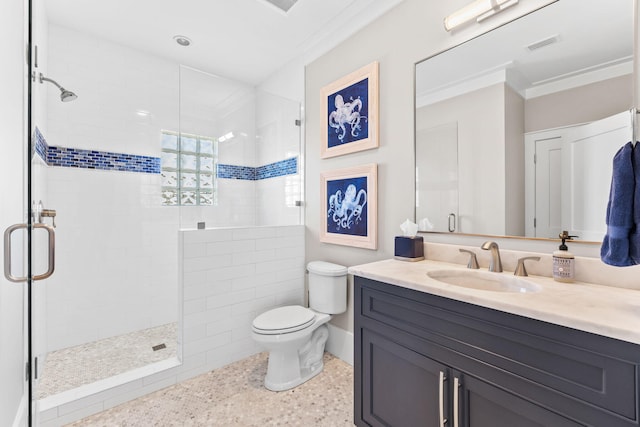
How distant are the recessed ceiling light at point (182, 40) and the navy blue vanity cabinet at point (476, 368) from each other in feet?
8.38

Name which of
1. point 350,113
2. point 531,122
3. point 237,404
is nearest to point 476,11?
point 531,122

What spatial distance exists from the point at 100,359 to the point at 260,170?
6.94 ft

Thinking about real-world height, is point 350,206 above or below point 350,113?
below

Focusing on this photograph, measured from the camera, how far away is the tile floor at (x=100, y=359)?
189 cm

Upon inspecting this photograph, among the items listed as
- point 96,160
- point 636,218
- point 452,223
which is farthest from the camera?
point 96,160

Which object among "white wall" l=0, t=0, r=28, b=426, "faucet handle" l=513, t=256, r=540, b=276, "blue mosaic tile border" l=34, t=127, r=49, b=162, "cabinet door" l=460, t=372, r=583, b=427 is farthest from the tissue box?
"blue mosaic tile border" l=34, t=127, r=49, b=162

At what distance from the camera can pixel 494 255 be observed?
1385 millimetres

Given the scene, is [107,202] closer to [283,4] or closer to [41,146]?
[41,146]

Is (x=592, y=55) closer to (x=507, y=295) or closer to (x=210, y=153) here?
(x=507, y=295)

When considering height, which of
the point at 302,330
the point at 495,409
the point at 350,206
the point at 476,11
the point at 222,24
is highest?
the point at 222,24

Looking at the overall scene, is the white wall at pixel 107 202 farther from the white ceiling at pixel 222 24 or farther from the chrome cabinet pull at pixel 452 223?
the chrome cabinet pull at pixel 452 223

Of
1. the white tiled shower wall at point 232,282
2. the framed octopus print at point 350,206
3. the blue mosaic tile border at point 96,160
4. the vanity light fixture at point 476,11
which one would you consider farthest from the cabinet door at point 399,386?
the blue mosaic tile border at point 96,160

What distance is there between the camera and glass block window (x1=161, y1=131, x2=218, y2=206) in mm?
2613

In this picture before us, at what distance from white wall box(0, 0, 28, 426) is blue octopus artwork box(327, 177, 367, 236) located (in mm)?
1815
